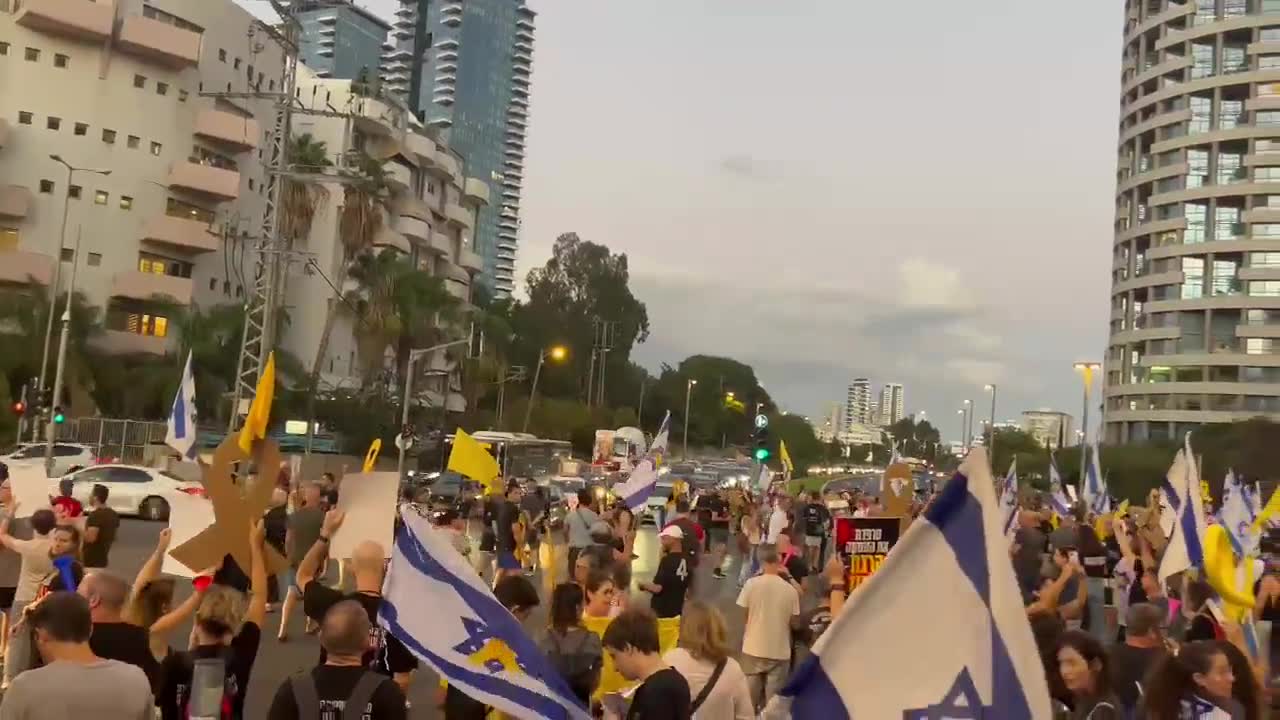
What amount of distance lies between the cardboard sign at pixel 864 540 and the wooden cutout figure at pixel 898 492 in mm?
1989

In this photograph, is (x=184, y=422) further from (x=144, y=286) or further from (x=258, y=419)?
(x=144, y=286)

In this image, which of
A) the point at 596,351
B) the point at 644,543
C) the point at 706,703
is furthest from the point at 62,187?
the point at 706,703

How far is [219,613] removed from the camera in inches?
251

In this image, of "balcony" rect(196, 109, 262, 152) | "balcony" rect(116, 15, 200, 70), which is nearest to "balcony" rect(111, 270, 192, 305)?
"balcony" rect(196, 109, 262, 152)

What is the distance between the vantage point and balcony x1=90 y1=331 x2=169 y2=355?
57.4m

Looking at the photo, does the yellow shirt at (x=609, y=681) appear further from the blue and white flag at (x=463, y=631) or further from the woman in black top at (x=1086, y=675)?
the woman in black top at (x=1086, y=675)

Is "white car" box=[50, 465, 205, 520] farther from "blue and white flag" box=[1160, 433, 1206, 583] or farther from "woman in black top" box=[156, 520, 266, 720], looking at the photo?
"woman in black top" box=[156, 520, 266, 720]

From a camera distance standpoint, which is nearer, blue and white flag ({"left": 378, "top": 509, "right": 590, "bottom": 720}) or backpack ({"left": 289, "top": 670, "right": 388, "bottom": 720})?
backpack ({"left": 289, "top": 670, "right": 388, "bottom": 720})

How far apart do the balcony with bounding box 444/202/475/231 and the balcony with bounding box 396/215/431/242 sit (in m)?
7.88

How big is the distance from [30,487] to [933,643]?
9643 millimetres

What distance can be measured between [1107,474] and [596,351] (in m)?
41.1

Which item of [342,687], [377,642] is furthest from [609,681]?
[342,687]

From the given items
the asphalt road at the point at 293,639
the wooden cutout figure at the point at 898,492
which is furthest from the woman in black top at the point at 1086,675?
the wooden cutout figure at the point at 898,492

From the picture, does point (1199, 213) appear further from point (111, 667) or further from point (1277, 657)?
point (111, 667)
